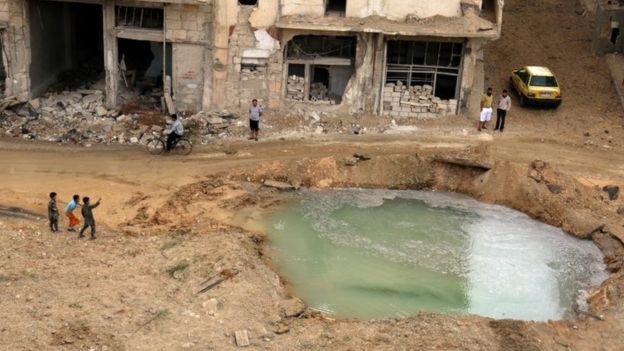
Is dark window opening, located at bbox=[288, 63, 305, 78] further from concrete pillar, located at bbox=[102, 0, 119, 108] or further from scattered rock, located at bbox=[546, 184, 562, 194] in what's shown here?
scattered rock, located at bbox=[546, 184, 562, 194]

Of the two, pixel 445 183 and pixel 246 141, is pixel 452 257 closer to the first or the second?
pixel 445 183

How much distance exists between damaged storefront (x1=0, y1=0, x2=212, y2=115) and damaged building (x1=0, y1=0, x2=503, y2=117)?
4cm

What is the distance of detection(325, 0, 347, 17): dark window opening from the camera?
27898 millimetres

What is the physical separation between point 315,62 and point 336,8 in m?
2.26

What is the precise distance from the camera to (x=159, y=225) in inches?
800

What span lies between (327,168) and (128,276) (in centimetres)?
881

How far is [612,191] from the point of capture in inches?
907

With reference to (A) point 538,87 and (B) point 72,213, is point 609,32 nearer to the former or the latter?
(A) point 538,87

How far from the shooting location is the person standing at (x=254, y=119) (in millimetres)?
25500

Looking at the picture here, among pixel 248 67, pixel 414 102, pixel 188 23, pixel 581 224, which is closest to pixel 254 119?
pixel 248 67

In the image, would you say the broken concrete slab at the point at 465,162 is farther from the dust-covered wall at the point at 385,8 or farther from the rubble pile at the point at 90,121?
the rubble pile at the point at 90,121

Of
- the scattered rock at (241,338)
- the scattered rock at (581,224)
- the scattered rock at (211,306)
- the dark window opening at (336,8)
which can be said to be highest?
the dark window opening at (336,8)

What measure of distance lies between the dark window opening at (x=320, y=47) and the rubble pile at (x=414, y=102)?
2.18 m

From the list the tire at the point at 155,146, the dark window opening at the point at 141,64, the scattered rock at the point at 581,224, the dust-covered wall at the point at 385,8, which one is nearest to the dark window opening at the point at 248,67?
the dust-covered wall at the point at 385,8
